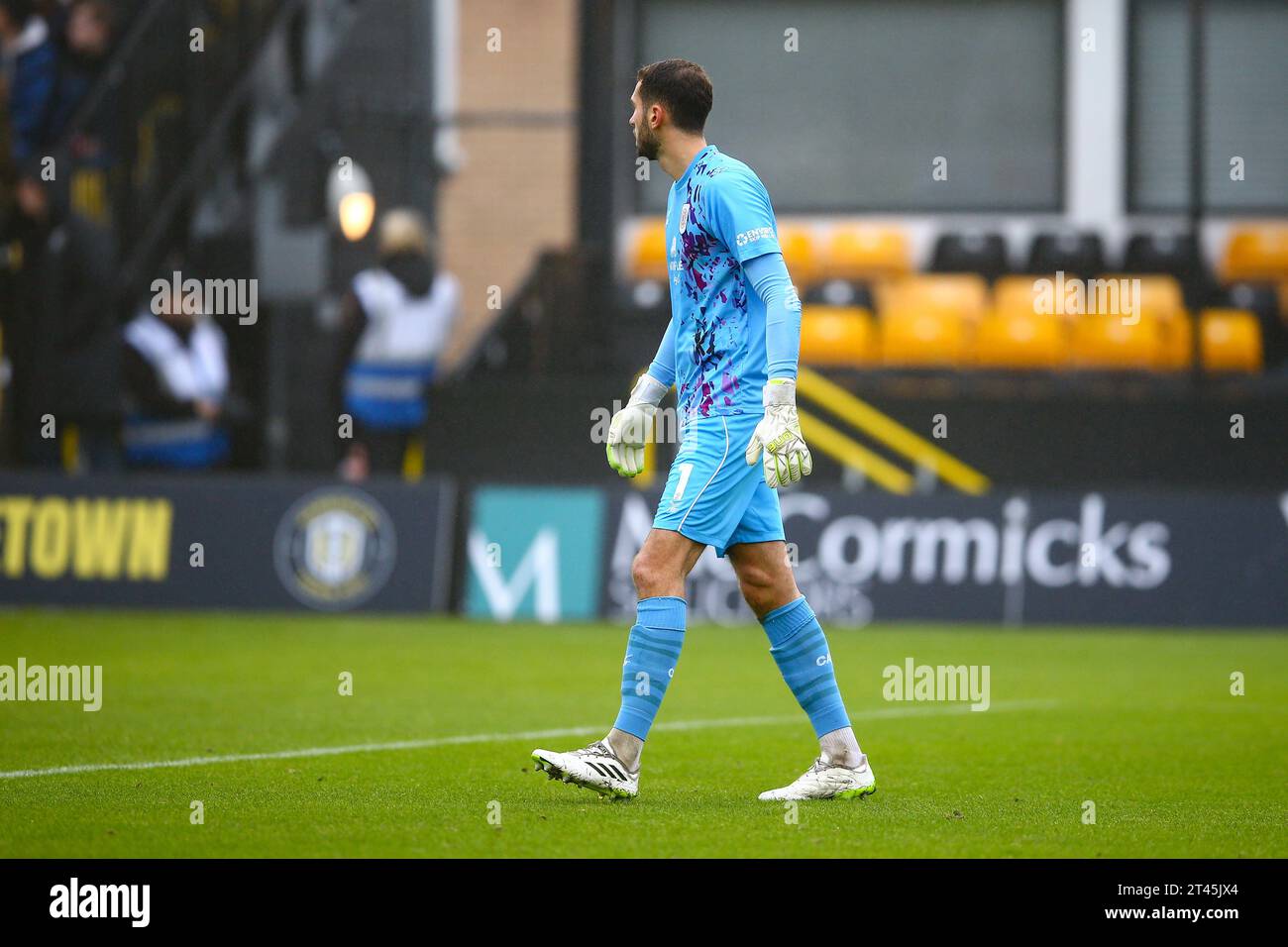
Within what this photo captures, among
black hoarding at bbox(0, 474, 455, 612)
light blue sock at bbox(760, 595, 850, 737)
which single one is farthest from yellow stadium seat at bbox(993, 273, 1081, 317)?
light blue sock at bbox(760, 595, 850, 737)

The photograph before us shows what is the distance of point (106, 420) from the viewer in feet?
52.4

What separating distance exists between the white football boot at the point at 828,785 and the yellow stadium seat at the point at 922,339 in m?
10.6

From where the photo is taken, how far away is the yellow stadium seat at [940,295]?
1791cm

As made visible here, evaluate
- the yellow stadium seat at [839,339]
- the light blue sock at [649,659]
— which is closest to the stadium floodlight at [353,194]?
the yellow stadium seat at [839,339]

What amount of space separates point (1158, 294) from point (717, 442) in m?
12.5

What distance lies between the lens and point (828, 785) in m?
6.58

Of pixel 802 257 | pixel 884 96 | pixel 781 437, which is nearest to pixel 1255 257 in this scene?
pixel 884 96

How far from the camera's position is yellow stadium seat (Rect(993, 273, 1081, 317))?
57.9 ft

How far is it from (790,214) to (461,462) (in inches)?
281

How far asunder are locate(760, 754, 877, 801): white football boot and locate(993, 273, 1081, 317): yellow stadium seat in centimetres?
1141

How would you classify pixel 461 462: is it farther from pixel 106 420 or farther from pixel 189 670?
pixel 189 670

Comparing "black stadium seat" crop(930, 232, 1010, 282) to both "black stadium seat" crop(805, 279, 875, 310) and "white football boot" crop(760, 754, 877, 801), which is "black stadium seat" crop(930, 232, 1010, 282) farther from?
"white football boot" crop(760, 754, 877, 801)

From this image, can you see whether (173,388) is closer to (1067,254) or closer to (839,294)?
(839,294)
